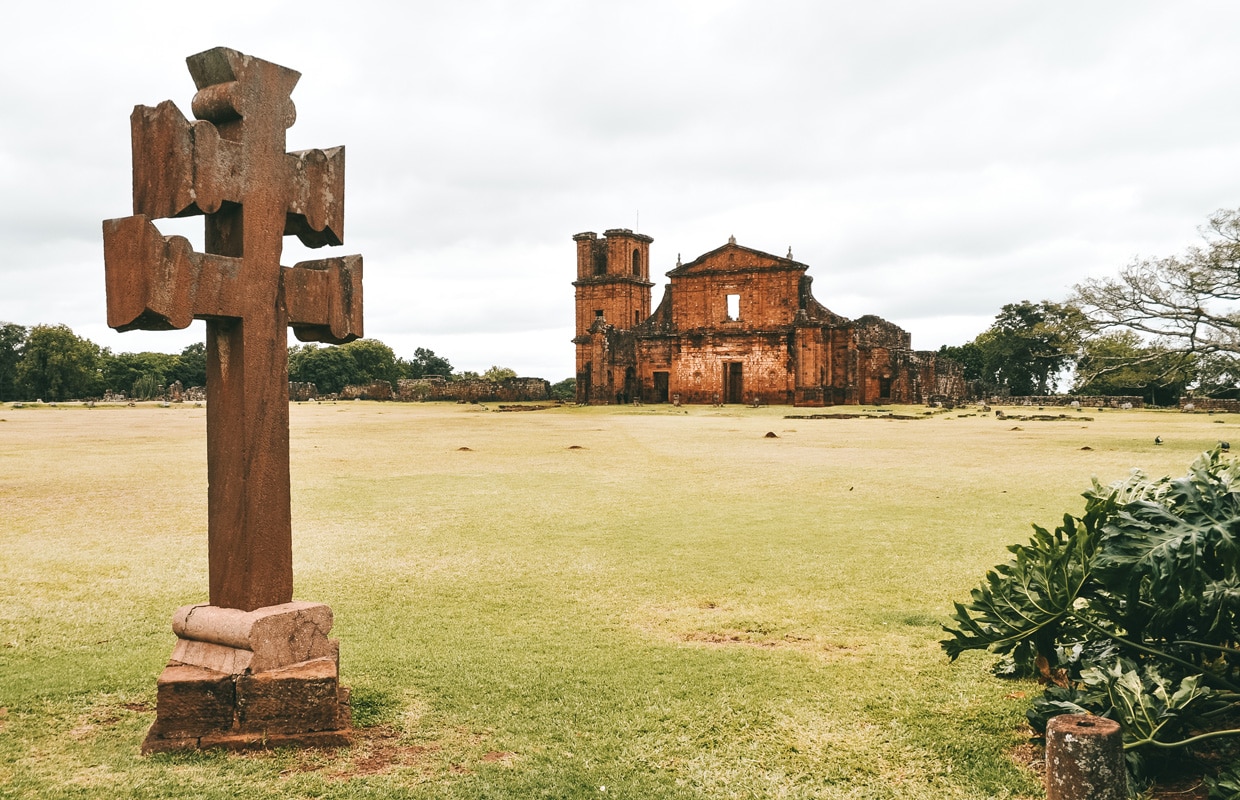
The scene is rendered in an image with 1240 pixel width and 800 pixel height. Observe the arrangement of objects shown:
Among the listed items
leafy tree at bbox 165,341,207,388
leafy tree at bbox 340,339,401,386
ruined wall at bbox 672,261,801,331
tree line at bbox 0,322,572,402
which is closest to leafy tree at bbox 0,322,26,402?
tree line at bbox 0,322,572,402

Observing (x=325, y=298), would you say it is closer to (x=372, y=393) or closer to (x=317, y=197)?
(x=317, y=197)

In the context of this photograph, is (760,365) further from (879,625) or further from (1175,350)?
(879,625)

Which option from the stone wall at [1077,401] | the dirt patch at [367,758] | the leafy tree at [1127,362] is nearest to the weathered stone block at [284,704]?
the dirt patch at [367,758]

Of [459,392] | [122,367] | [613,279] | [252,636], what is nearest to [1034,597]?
[252,636]

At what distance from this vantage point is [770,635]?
17.9 feet

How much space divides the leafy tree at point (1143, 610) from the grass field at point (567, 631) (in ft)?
1.49

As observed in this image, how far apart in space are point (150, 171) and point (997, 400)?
62.9 metres

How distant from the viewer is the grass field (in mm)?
3598

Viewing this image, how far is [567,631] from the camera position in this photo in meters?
5.52

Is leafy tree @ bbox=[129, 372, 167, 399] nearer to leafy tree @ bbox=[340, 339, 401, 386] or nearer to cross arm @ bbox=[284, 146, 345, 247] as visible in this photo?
leafy tree @ bbox=[340, 339, 401, 386]

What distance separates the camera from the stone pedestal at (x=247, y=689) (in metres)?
3.80

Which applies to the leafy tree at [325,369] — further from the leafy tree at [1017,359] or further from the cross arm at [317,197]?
the cross arm at [317,197]

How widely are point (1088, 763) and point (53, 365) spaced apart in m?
82.3

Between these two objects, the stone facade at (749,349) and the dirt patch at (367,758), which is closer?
the dirt patch at (367,758)
